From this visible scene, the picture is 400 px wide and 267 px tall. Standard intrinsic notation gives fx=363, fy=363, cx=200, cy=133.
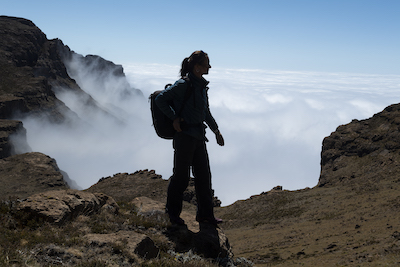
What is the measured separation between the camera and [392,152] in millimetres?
32250

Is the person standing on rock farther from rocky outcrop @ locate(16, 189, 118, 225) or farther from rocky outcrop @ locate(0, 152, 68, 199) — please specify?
rocky outcrop @ locate(0, 152, 68, 199)

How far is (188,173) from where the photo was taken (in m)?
7.61

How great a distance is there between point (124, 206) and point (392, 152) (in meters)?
29.9

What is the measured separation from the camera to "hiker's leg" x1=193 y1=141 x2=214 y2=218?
25.2 feet

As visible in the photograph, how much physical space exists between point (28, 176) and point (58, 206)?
42884mm

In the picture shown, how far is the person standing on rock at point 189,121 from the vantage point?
7090mm

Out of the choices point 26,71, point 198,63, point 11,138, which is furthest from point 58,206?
point 26,71

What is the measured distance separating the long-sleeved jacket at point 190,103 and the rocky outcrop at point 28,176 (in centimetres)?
3713

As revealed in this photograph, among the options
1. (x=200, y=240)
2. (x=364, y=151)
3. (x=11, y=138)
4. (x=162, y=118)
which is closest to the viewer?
(x=200, y=240)

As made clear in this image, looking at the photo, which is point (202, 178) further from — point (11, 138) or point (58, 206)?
point (11, 138)

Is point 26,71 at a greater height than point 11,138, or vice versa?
point 26,71

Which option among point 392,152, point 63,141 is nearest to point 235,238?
point 392,152

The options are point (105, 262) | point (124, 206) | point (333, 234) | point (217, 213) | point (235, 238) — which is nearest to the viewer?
point (105, 262)

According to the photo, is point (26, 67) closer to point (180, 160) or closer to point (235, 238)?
point (235, 238)
